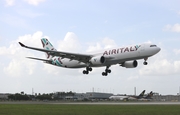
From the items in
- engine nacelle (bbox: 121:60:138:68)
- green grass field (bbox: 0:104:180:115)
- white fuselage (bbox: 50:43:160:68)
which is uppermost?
white fuselage (bbox: 50:43:160:68)

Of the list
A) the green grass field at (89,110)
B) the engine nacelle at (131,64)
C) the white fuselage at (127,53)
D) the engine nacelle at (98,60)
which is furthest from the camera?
the engine nacelle at (131,64)

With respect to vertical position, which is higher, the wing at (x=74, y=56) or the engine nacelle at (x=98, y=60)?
the wing at (x=74, y=56)

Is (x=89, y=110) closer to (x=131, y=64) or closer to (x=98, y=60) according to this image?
(x=98, y=60)

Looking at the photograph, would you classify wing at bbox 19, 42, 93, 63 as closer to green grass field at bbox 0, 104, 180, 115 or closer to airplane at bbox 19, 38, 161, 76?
airplane at bbox 19, 38, 161, 76

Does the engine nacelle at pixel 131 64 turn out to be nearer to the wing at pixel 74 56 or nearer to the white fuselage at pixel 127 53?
the white fuselage at pixel 127 53

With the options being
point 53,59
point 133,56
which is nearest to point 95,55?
point 133,56

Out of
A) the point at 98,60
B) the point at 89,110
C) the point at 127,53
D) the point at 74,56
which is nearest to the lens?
the point at 89,110

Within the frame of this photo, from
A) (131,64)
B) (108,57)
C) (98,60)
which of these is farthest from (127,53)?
(131,64)

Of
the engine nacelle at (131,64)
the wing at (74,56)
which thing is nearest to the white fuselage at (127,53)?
the wing at (74,56)

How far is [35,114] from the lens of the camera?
32.7 m

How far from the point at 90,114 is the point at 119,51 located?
2768 centimetres

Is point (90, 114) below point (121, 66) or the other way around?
below

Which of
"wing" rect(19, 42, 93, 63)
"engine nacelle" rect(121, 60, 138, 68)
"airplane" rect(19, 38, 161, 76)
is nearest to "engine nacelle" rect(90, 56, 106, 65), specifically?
"airplane" rect(19, 38, 161, 76)

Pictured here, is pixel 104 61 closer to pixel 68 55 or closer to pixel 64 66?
pixel 68 55
